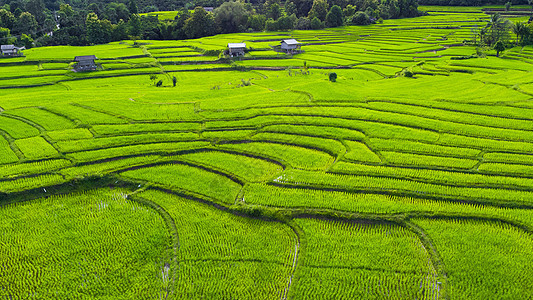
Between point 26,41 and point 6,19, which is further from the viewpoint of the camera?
point 6,19

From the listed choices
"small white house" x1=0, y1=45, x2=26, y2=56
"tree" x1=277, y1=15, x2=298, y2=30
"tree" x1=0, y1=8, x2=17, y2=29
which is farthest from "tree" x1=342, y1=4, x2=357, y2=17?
"tree" x1=0, y1=8, x2=17, y2=29

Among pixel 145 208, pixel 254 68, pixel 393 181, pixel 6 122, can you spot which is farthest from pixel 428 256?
pixel 254 68

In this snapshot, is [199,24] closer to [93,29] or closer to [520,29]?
[93,29]

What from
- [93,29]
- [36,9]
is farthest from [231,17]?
[36,9]

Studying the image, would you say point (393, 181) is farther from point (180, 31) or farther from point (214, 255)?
point (180, 31)

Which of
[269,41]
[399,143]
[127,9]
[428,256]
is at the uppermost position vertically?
[127,9]

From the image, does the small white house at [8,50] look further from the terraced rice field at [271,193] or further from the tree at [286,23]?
the tree at [286,23]

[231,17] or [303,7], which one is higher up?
[303,7]
